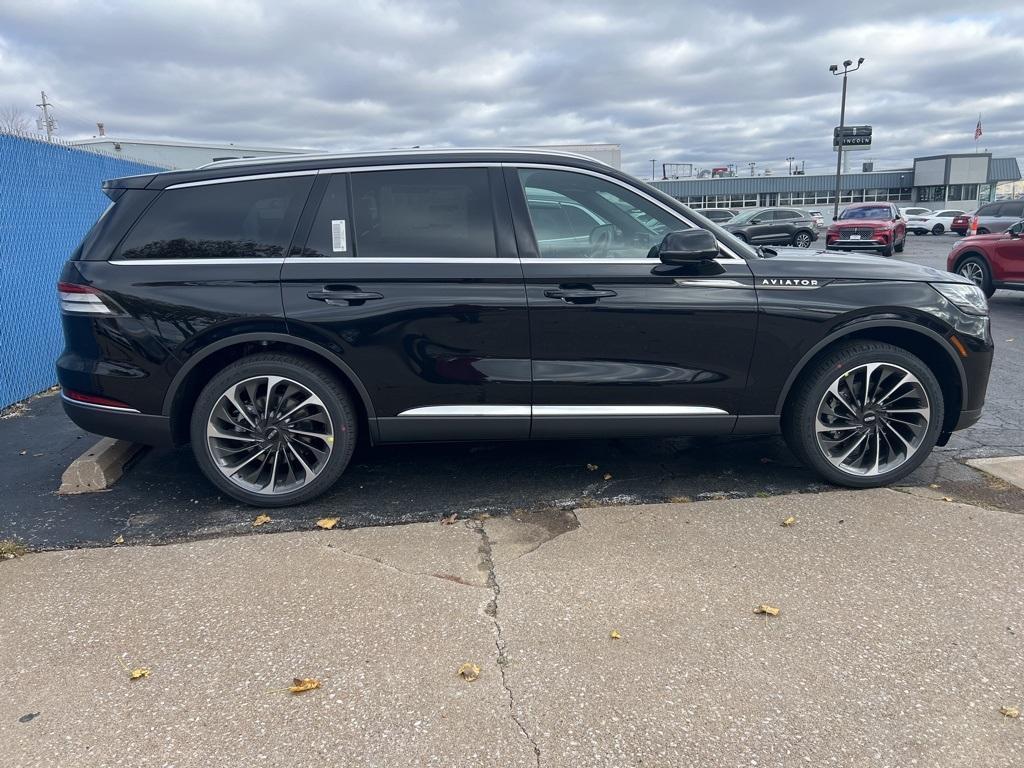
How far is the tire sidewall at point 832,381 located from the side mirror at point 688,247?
3.21ft

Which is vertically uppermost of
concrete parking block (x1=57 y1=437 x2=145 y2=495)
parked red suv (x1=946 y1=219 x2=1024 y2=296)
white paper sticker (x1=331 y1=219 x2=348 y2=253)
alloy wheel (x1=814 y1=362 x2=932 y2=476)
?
white paper sticker (x1=331 y1=219 x2=348 y2=253)

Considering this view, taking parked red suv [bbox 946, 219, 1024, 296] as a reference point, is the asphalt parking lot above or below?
below

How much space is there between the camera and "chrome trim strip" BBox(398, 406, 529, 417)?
3902mm

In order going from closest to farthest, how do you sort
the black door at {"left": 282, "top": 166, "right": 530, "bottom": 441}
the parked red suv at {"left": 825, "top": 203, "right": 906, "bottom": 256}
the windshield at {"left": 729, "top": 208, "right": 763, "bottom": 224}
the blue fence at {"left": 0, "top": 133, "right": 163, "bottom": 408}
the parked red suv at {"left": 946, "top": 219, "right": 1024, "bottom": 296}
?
the black door at {"left": 282, "top": 166, "right": 530, "bottom": 441} → the blue fence at {"left": 0, "top": 133, "right": 163, "bottom": 408} → the parked red suv at {"left": 946, "top": 219, "right": 1024, "bottom": 296} → the parked red suv at {"left": 825, "top": 203, "right": 906, "bottom": 256} → the windshield at {"left": 729, "top": 208, "right": 763, "bottom": 224}

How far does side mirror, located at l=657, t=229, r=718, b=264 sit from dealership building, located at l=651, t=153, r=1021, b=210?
6309 centimetres

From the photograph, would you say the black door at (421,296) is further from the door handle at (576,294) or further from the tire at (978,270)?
the tire at (978,270)

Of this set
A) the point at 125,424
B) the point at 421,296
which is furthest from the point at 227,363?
the point at 421,296

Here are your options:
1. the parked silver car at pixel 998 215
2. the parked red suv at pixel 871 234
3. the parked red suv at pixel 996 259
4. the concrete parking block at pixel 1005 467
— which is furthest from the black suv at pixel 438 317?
the parked red suv at pixel 871 234

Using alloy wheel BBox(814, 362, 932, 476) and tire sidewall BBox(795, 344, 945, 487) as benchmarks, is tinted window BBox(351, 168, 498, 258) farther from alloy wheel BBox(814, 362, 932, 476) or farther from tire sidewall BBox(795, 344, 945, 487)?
alloy wheel BBox(814, 362, 932, 476)

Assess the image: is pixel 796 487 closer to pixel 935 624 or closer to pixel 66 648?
pixel 935 624

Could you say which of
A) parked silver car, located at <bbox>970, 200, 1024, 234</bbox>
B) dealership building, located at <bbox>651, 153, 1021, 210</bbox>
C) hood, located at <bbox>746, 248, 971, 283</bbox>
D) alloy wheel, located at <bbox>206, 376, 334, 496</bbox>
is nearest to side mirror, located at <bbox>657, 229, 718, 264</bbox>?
hood, located at <bbox>746, 248, 971, 283</bbox>

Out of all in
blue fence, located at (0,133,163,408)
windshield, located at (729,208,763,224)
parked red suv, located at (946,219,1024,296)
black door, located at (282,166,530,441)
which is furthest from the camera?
windshield, located at (729,208,763,224)

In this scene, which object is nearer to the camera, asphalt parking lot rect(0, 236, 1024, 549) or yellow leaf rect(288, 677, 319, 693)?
yellow leaf rect(288, 677, 319, 693)

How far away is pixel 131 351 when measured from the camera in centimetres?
377
